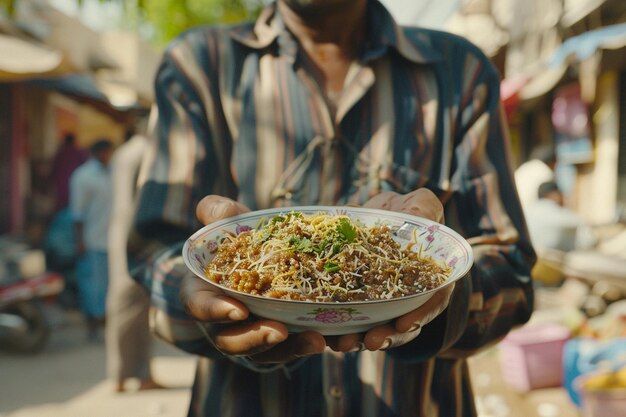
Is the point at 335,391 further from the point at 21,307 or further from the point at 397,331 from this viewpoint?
the point at 21,307

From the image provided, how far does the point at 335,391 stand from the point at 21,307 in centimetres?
617

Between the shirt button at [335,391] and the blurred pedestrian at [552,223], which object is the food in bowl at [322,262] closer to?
the shirt button at [335,391]

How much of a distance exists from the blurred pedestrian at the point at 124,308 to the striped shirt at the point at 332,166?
142 inches

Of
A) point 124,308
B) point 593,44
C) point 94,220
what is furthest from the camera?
point 593,44

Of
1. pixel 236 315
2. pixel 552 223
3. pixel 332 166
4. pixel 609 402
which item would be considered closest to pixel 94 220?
pixel 552 223

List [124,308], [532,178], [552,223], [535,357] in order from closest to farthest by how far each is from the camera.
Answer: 1. [535,357]
2. [124,308]
3. [552,223]
4. [532,178]

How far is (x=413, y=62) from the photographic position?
67.8 inches

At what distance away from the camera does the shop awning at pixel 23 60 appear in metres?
7.29

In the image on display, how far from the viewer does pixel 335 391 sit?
1526 mm

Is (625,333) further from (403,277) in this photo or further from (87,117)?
(87,117)

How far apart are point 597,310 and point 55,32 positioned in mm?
11267

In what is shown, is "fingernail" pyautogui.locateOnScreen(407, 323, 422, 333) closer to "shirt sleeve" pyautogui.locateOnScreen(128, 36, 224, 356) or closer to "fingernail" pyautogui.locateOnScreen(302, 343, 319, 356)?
"fingernail" pyautogui.locateOnScreen(302, 343, 319, 356)

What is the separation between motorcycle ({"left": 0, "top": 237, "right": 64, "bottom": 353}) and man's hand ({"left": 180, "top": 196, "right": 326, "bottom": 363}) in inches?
246

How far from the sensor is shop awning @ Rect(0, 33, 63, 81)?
7.29 m
